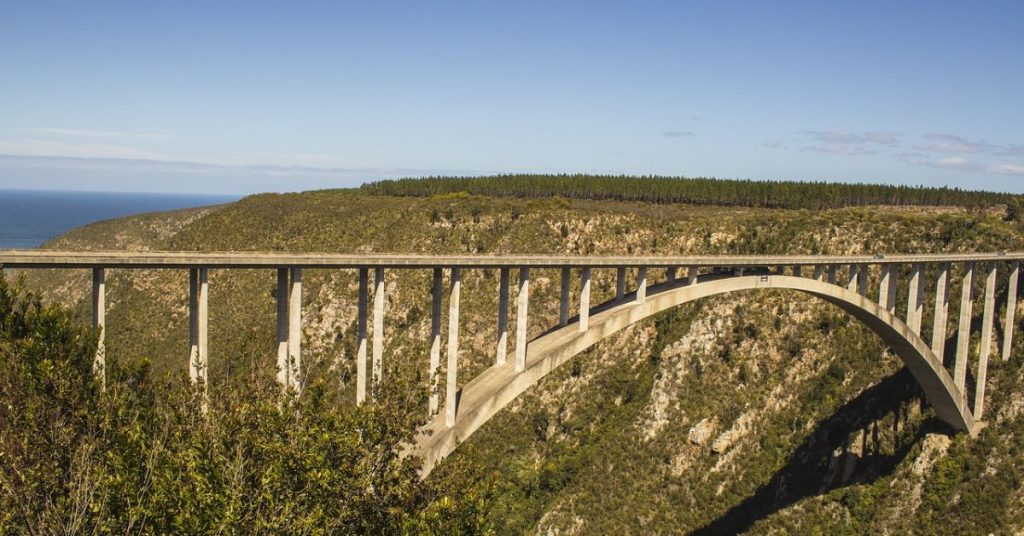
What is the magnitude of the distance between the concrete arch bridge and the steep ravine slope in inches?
179

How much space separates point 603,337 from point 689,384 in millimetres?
28823

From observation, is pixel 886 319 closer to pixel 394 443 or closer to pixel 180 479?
pixel 394 443

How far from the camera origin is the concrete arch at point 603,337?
23531 millimetres

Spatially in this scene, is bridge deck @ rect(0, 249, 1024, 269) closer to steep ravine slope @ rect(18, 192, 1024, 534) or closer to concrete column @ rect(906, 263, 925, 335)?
concrete column @ rect(906, 263, 925, 335)

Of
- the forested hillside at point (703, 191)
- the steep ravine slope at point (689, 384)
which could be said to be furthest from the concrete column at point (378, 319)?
the forested hillside at point (703, 191)

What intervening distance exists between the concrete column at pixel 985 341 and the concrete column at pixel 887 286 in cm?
635

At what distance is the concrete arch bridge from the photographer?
64.3 feet

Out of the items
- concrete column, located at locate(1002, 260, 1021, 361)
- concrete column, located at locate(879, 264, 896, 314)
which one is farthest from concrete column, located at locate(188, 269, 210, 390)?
concrete column, located at locate(1002, 260, 1021, 361)

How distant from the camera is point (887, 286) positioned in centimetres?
3641

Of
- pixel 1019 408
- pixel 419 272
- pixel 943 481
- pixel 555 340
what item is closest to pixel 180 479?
pixel 555 340

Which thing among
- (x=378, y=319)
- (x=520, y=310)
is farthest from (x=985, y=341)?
(x=378, y=319)

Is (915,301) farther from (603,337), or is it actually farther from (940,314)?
(603,337)

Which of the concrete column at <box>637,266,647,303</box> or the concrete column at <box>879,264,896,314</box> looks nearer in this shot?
the concrete column at <box>637,266,647,303</box>

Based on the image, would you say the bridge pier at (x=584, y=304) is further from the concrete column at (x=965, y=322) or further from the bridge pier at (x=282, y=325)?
the concrete column at (x=965, y=322)
